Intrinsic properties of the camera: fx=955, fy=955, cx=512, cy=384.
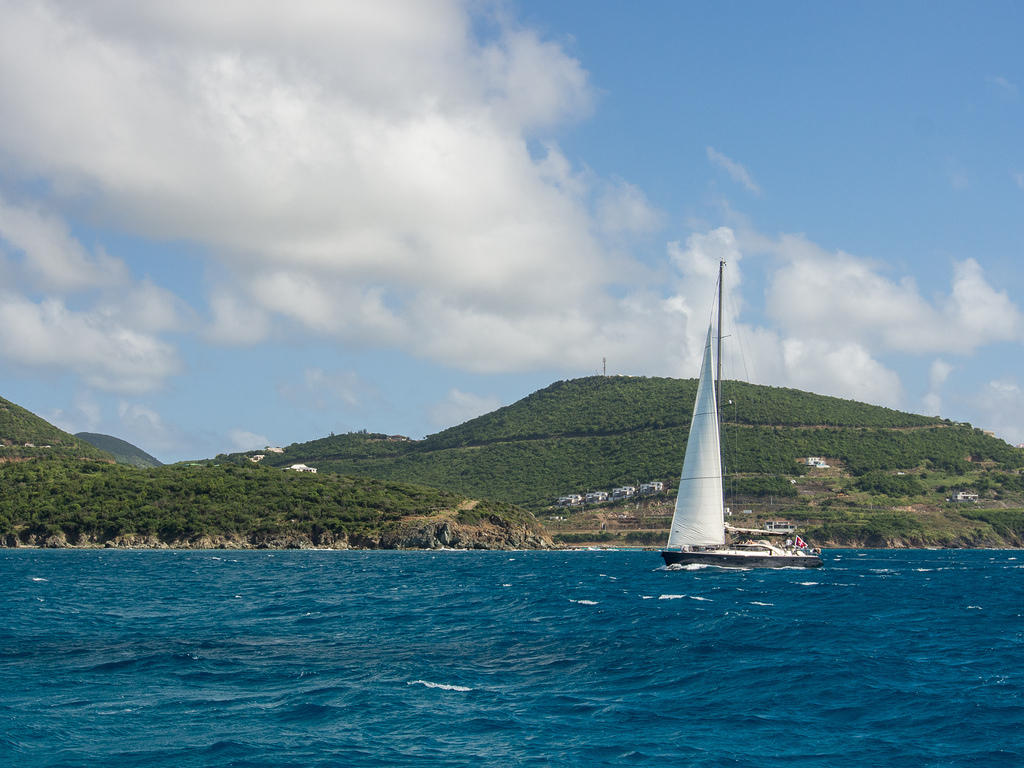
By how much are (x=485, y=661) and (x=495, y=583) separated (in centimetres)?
3807

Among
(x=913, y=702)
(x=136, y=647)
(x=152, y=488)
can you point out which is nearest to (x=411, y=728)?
(x=913, y=702)

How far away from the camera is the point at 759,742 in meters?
22.8

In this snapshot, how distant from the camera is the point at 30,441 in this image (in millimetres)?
187625

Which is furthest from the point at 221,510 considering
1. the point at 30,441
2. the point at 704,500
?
the point at 704,500

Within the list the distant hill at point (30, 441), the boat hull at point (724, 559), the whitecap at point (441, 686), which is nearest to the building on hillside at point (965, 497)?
the boat hull at point (724, 559)

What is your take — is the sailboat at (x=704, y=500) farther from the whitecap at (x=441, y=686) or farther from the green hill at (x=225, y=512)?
the green hill at (x=225, y=512)

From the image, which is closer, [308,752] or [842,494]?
[308,752]

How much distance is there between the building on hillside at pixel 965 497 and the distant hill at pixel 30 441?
572 ft

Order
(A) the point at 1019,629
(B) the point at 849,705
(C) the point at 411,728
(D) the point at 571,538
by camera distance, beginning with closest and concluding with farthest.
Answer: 1. (C) the point at 411,728
2. (B) the point at 849,705
3. (A) the point at 1019,629
4. (D) the point at 571,538

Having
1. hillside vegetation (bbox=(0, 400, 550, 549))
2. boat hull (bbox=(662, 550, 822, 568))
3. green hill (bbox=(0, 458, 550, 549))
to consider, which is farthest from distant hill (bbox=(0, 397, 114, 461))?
boat hull (bbox=(662, 550, 822, 568))

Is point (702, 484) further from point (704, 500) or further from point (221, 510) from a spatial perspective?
point (221, 510)

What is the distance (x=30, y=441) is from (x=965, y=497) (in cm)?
18885

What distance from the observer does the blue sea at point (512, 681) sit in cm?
2211

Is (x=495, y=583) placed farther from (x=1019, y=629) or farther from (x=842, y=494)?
(x=842, y=494)
